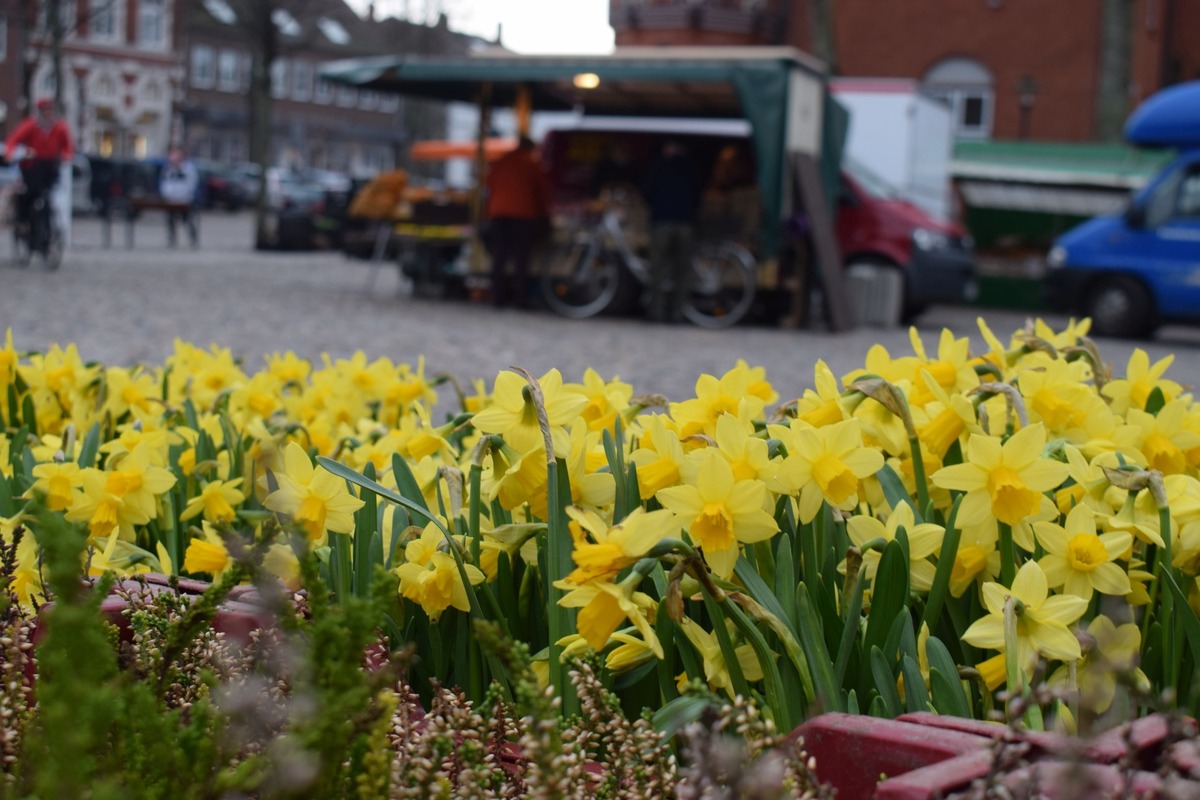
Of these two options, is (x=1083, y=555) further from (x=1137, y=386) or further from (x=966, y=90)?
(x=966, y=90)

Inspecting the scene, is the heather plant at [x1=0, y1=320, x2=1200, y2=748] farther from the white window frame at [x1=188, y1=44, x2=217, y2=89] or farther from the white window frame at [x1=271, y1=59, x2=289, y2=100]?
the white window frame at [x1=271, y1=59, x2=289, y2=100]

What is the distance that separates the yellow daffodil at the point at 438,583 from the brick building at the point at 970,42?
31090 mm

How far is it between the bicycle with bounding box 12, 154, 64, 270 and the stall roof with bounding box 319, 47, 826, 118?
10.8 feet

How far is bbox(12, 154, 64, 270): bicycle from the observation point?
52.5ft

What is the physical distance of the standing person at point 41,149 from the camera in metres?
15.9

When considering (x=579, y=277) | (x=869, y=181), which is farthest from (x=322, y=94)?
(x=579, y=277)

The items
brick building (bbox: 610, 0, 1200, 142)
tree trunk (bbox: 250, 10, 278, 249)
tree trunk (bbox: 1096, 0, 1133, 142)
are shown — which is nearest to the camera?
tree trunk (bbox: 1096, 0, 1133, 142)

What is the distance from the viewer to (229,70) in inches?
2827

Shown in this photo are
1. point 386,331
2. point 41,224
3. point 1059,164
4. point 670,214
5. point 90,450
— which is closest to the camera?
point 90,450

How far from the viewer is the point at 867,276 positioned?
15.7 m

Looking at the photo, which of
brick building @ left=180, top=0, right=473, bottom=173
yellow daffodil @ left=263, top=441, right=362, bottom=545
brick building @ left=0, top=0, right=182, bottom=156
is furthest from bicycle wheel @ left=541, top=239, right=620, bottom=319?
brick building @ left=180, top=0, right=473, bottom=173

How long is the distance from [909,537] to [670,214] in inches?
482

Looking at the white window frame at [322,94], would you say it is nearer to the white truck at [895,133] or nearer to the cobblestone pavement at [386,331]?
the cobblestone pavement at [386,331]

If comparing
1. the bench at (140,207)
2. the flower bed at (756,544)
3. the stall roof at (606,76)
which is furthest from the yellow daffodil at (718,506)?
the bench at (140,207)
